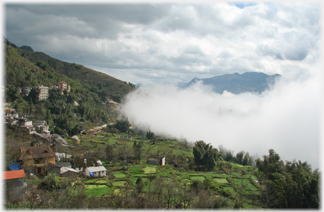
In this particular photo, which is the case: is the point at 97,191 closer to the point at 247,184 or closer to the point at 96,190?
the point at 96,190

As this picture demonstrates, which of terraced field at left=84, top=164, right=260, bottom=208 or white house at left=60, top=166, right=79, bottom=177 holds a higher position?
white house at left=60, top=166, right=79, bottom=177

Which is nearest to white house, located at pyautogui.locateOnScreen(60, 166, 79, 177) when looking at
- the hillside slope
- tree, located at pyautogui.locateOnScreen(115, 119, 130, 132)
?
tree, located at pyautogui.locateOnScreen(115, 119, 130, 132)

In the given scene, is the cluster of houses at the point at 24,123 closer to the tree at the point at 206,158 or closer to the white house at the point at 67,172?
the white house at the point at 67,172

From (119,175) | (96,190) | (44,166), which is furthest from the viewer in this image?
(119,175)

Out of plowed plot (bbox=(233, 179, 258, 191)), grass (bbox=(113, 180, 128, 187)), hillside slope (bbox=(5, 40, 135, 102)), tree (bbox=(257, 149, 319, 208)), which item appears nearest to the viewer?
tree (bbox=(257, 149, 319, 208))

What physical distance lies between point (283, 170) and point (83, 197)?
2061cm

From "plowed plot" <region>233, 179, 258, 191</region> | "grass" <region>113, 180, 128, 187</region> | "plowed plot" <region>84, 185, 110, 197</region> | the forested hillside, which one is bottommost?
"plowed plot" <region>233, 179, 258, 191</region>

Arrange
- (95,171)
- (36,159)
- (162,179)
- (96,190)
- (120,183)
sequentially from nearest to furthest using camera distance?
(162,179)
(96,190)
(120,183)
(36,159)
(95,171)

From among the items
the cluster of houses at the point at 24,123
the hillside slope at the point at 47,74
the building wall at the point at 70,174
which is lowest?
the building wall at the point at 70,174

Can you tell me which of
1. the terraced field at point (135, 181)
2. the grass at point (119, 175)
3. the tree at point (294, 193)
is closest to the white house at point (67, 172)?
the terraced field at point (135, 181)

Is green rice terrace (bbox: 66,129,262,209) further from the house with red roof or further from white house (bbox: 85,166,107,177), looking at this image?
the house with red roof

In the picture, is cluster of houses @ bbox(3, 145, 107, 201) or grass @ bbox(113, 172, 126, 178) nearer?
cluster of houses @ bbox(3, 145, 107, 201)

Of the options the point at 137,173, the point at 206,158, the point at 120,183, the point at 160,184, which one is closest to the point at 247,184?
the point at 206,158

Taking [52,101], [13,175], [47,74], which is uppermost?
[47,74]
